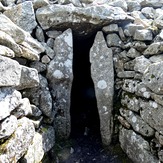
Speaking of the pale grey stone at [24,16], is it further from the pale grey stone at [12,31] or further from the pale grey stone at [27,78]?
the pale grey stone at [27,78]

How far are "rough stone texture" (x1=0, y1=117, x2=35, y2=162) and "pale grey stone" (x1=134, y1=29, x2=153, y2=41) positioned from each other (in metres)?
3.66

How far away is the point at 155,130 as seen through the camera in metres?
5.41

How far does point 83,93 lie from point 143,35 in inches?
149

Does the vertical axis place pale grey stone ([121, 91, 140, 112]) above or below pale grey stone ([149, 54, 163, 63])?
below

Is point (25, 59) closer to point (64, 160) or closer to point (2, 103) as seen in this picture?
point (2, 103)

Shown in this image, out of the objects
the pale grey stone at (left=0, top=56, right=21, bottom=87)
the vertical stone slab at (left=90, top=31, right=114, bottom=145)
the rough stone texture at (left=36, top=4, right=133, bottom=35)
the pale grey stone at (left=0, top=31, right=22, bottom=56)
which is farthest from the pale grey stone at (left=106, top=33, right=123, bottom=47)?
the pale grey stone at (left=0, top=56, right=21, bottom=87)

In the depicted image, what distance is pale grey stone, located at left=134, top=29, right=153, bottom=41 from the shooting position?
628 cm

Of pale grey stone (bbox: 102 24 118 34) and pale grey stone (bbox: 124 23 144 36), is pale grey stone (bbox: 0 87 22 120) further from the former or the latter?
pale grey stone (bbox: 124 23 144 36)

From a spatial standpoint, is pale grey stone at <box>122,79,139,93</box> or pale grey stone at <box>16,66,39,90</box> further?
pale grey stone at <box>122,79,139,93</box>

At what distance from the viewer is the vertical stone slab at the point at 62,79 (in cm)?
668

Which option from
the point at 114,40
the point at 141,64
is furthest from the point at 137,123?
the point at 114,40

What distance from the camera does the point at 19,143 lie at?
433cm

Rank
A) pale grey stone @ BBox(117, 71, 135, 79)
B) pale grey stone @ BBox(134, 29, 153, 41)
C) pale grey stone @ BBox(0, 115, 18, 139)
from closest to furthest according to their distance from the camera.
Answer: pale grey stone @ BBox(0, 115, 18, 139) < pale grey stone @ BBox(134, 29, 153, 41) < pale grey stone @ BBox(117, 71, 135, 79)

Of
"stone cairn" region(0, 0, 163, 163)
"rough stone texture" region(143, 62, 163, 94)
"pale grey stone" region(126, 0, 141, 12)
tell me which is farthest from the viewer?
"pale grey stone" region(126, 0, 141, 12)
